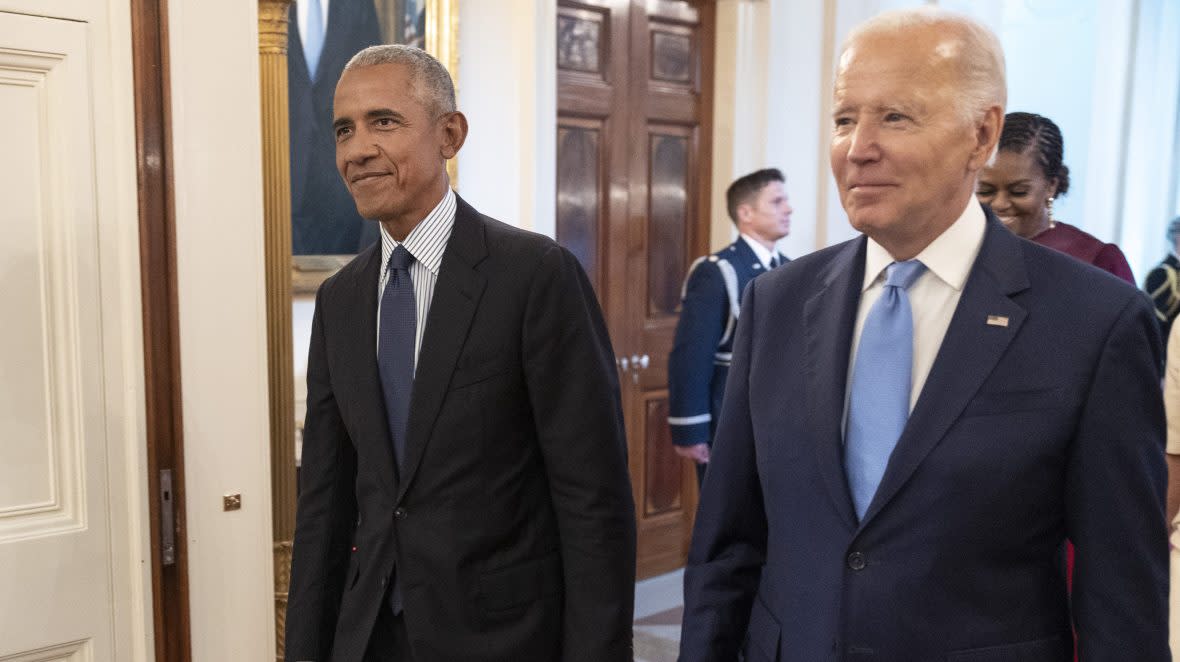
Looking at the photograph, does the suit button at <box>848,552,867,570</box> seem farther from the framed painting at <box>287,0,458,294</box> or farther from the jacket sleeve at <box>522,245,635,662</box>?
the framed painting at <box>287,0,458,294</box>

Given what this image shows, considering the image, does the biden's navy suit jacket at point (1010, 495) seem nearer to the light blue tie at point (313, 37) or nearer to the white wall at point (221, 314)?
the white wall at point (221, 314)

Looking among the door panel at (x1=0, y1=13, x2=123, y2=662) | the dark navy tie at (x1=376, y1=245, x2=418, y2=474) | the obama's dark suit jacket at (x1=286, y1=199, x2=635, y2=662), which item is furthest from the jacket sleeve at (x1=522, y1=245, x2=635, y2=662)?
the door panel at (x1=0, y1=13, x2=123, y2=662)

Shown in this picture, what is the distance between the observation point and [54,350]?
180cm

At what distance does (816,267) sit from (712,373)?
8.77ft

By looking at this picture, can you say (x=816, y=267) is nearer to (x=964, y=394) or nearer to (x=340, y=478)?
(x=964, y=394)

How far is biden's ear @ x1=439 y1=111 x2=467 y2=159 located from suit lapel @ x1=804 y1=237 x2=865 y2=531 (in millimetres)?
700

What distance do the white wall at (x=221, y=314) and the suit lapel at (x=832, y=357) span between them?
1.11 m

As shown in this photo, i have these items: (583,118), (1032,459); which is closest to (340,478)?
(1032,459)

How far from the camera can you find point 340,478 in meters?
1.87

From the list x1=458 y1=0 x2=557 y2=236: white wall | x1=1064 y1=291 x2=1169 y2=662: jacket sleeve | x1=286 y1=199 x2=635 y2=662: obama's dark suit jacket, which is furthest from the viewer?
x1=458 y1=0 x2=557 y2=236: white wall

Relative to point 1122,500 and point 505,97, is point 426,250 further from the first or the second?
point 505,97

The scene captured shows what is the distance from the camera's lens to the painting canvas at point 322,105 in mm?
3158

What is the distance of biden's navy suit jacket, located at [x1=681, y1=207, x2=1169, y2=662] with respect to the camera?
118cm

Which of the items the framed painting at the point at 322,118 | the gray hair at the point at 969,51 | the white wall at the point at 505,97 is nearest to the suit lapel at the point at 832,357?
the gray hair at the point at 969,51
